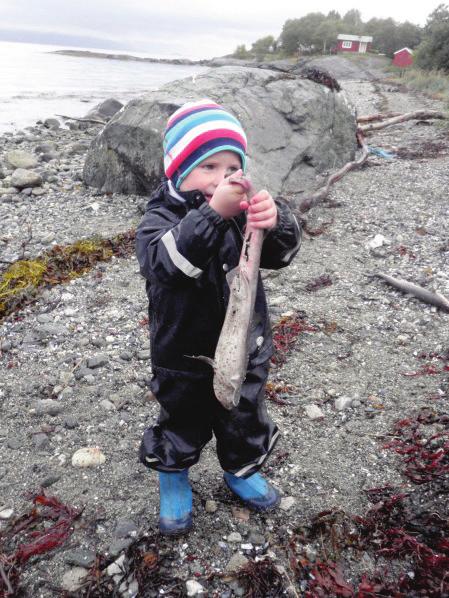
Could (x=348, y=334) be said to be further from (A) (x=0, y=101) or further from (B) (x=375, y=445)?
(A) (x=0, y=101)

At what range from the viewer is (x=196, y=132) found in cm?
236

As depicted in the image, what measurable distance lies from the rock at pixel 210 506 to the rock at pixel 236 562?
13.7 inches

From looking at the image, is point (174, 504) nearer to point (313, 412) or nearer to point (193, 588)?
point (193, 588)

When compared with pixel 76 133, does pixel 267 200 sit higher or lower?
higher

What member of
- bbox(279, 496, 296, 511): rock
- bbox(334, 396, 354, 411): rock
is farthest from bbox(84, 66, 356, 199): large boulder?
bbox(279, 496, 296, 511): rock

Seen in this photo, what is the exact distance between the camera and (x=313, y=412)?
153 inches

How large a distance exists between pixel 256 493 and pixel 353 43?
77539 mm

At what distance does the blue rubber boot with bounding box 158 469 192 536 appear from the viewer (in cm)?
286

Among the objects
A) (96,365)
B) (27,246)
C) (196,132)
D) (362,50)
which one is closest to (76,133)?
(27,246)

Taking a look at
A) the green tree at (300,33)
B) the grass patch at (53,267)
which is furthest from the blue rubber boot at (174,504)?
the green tree at (300,33)

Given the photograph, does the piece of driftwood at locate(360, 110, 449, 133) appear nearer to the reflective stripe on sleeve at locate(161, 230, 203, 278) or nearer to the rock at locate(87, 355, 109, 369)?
the rock at locate(87, 355, 109, 369)

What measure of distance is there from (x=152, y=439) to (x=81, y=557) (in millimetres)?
736

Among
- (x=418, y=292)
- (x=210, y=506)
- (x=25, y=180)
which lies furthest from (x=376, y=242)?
(x=25, y=180)

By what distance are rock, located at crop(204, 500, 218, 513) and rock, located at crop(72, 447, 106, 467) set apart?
800 millimetres
